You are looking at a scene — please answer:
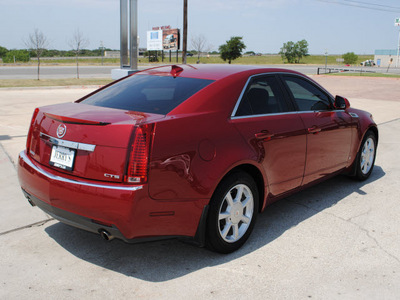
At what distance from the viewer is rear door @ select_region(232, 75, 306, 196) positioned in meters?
3.81

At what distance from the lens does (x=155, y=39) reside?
252 feet

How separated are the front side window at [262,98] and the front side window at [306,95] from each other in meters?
0.26

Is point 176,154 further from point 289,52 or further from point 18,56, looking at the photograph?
point 289,52

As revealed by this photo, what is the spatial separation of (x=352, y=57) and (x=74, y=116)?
3445 inches

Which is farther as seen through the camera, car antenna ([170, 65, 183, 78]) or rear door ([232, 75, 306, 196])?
car antenna ([170, 65, 183, 78])

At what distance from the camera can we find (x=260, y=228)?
4.34m

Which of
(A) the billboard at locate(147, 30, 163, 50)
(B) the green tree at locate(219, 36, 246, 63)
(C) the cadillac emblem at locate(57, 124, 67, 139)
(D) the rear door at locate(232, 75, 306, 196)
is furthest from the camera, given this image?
(A) the billboard at locate(147, 30, 163, 50)

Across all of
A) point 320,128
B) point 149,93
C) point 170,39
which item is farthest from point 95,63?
point 149,93

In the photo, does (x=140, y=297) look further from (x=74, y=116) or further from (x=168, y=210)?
(x=74, y=116)

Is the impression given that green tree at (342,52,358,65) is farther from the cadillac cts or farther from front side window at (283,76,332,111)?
the cadillac cts

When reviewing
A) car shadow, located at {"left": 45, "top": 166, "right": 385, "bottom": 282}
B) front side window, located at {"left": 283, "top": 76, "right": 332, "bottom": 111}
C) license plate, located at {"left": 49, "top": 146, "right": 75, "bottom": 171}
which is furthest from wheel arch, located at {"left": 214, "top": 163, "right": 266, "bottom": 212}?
license plate, located at {"left": 49, "top": 146, "right": 75, "bottom": 171}

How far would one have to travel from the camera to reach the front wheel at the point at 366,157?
576cm

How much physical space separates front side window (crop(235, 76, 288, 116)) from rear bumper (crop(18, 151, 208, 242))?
1.06m

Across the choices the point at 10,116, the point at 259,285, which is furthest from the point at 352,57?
the point at 259,285
